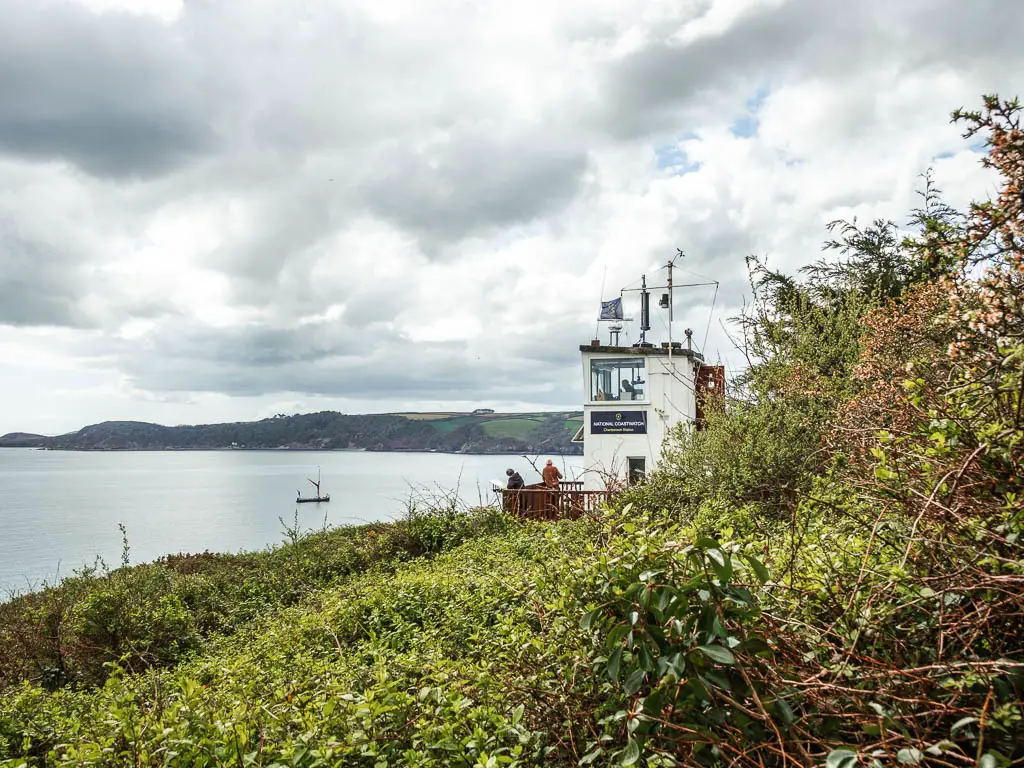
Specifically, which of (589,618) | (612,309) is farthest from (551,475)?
(589,618)

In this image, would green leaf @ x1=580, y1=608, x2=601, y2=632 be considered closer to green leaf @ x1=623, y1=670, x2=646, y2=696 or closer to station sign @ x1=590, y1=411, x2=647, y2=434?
green leaf @ x1=623, y1=670, x2=646, y2=696

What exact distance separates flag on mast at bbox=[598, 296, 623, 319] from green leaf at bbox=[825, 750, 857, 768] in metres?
23.0

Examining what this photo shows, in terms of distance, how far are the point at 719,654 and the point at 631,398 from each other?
20.2 m

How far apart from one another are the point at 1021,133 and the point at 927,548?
7.63 ft

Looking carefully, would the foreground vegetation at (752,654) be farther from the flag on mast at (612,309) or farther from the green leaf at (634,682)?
the flag on mast at (612,309)

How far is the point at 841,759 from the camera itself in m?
2.24

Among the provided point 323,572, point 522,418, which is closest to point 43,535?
point 323,572

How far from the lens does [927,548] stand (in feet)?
9.77

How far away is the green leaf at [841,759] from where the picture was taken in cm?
222

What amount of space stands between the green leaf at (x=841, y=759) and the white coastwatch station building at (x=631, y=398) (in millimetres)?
19515

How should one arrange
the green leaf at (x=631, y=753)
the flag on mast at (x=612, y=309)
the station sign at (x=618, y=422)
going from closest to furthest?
the green leaf at (x=631, y=753), the station sign at (x=618, y=422), the flag on mast at (x=612, y=309)

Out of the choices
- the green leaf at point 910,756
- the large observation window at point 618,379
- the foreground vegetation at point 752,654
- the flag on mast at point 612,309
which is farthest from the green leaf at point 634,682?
the flag on mast at point 612,309

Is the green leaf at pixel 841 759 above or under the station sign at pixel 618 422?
under

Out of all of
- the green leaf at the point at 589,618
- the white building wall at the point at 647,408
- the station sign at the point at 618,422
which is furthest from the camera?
the station sign at the point at 618,422
